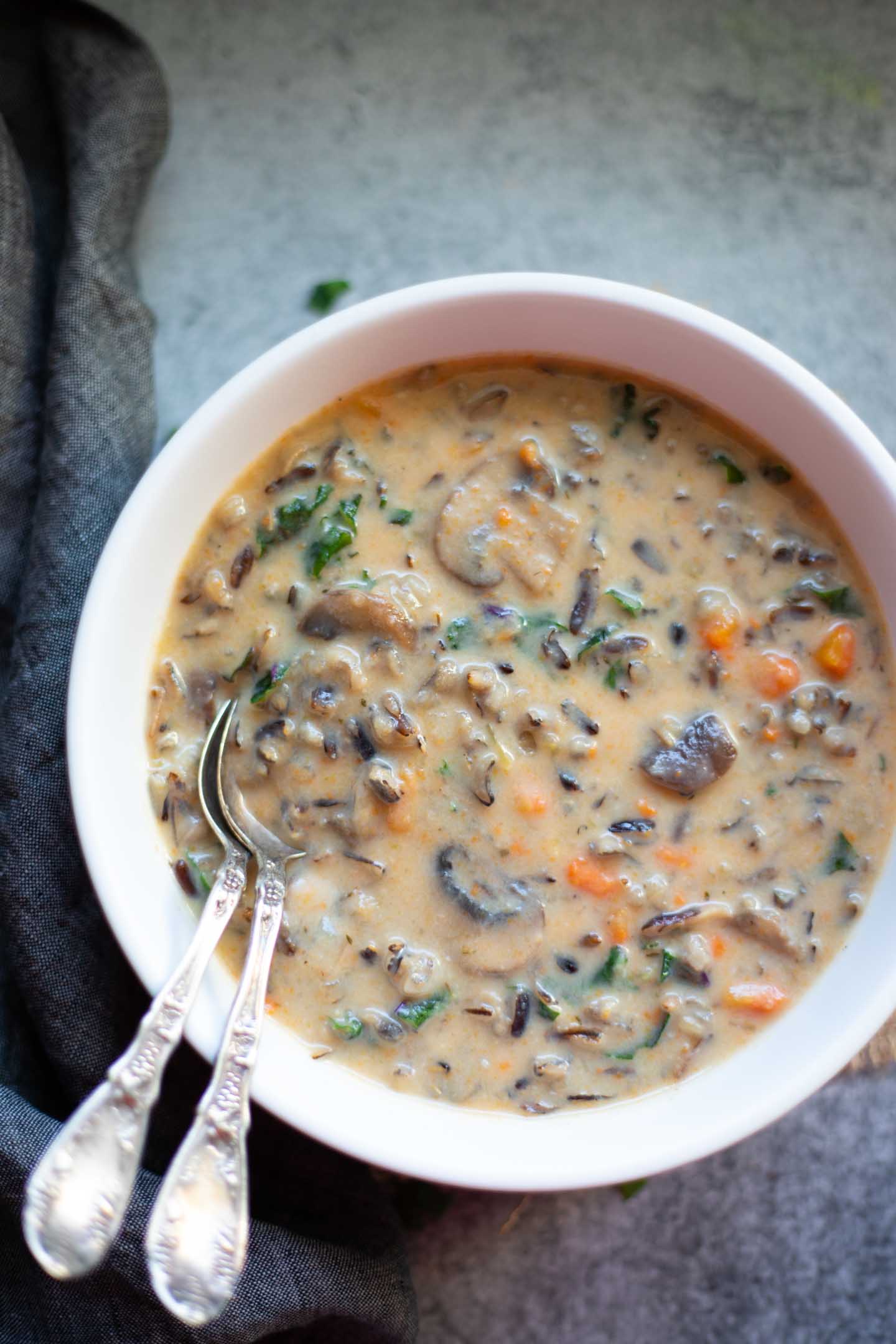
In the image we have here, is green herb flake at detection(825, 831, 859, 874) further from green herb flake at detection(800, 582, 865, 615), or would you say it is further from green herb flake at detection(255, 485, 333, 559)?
green herb flake at detection(255, 485, 333, 559)

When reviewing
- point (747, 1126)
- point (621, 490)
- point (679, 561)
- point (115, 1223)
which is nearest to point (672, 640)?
point (679, 561)

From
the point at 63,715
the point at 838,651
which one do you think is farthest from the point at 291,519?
the point at 838,651

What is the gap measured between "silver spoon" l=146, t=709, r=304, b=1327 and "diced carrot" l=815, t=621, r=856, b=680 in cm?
147

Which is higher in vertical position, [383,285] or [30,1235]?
[383,285]

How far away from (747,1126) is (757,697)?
35.8 inches

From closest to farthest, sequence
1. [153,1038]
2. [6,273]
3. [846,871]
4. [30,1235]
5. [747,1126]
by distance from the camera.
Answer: [30,1235] → [153,1038] → [747,1126] → [846,871] → [6,273]

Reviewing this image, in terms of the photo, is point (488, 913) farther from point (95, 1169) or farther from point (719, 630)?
point (95, 1169)

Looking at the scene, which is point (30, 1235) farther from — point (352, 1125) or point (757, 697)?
point (757, 697)

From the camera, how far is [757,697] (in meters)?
2.71

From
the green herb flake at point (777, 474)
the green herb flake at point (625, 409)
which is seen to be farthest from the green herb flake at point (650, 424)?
the green herb flake at point (777, 474)

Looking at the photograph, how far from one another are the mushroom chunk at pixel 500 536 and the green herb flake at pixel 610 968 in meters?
0.82

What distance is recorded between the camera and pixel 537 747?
2668 millimetres

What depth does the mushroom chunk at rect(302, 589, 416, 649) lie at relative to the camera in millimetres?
2682

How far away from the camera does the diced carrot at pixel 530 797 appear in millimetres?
2652
